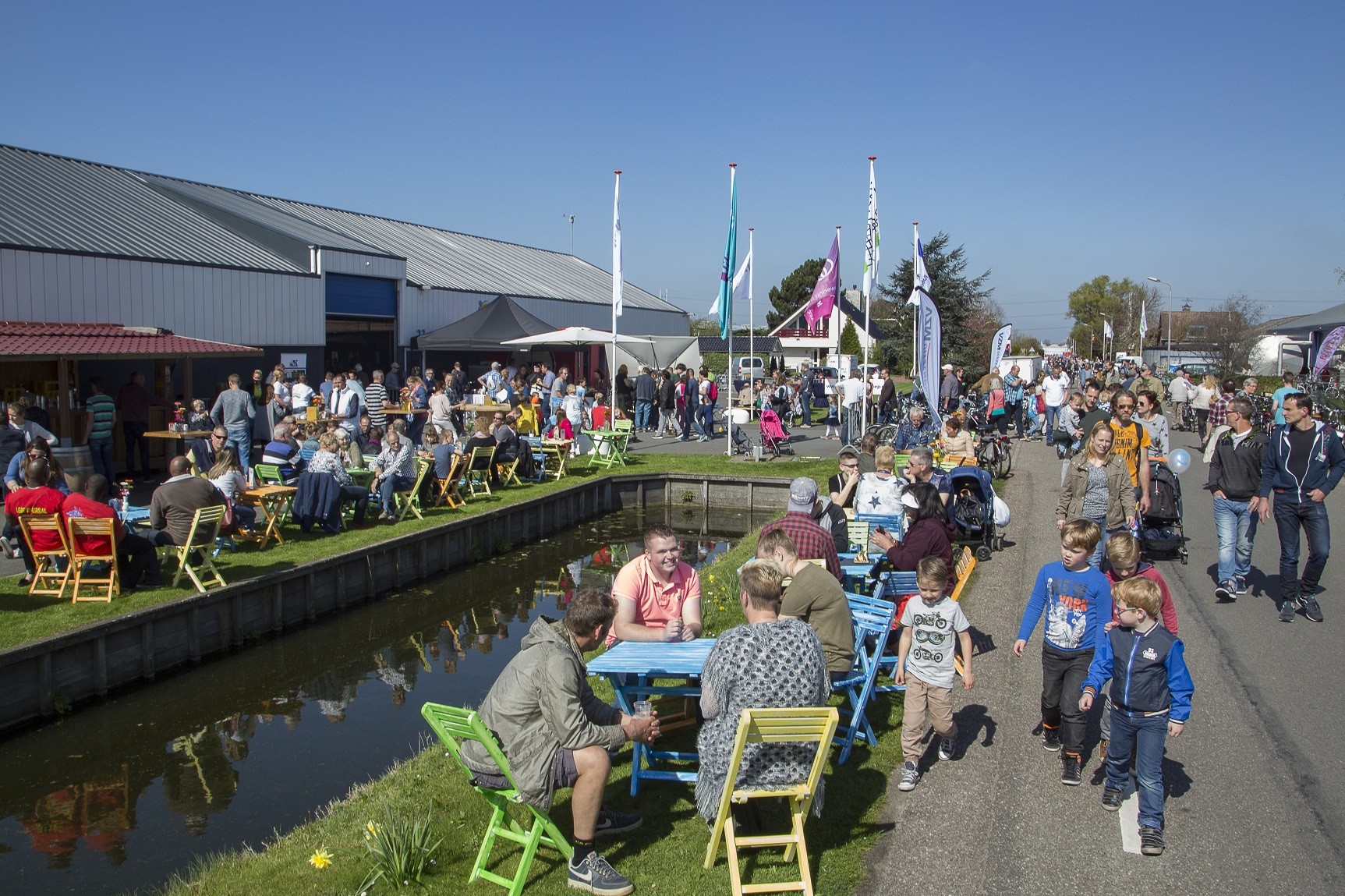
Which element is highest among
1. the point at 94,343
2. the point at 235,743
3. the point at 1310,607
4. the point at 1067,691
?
the point at 94,343

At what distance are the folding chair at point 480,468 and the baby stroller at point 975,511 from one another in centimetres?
720

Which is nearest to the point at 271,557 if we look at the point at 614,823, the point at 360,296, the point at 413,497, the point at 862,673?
the point at 413,497

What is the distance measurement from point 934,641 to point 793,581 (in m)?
0.85

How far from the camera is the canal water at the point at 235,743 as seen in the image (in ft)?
21.8

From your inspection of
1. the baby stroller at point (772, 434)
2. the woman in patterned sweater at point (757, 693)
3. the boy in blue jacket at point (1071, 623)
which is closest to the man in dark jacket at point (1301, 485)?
the boy in blue jacket at point (1071, 623)

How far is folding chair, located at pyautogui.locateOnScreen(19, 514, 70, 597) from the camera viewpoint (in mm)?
9641

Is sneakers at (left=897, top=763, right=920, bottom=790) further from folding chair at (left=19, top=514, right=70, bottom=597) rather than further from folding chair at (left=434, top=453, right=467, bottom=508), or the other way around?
folding chair at (left=434, top=453, right=467, bottom=508)

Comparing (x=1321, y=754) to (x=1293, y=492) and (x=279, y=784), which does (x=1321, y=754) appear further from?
(x=279, y=784)

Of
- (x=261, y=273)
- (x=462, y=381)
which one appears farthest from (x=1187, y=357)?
(x=261, y=273)

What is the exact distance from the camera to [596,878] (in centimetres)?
468

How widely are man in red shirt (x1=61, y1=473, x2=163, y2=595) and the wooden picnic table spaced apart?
188cm

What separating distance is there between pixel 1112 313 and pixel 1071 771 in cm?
8911

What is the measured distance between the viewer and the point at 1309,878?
484 centimetres

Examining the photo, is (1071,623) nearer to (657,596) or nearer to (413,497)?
(657,596)
